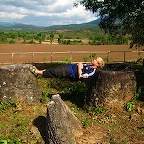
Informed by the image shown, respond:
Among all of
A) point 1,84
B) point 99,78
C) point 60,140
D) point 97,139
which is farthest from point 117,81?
point 1,84

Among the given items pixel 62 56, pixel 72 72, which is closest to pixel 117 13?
pixel 72 72

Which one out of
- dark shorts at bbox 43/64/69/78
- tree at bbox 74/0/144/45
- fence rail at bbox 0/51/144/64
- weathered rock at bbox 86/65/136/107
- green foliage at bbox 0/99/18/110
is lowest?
fence rail at bbox 0/51/144/64

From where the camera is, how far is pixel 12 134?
24.0 ft

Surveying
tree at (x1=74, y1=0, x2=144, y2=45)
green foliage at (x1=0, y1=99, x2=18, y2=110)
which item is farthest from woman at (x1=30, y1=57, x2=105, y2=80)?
tree at (x1=74, y1=0, x2=144, y2=45)

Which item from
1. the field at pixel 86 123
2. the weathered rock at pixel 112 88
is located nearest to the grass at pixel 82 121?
the field at pixel 86 123

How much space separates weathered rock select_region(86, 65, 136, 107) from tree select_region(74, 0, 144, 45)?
6.17 m

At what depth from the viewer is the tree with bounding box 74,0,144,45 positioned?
51.4ft

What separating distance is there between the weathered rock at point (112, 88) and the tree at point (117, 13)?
6174 millimetres

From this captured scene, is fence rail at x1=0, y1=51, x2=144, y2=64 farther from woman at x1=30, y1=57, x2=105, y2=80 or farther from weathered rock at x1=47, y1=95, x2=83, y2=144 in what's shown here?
weathered rock at x1=47, y1=95, x2=83, y2=144

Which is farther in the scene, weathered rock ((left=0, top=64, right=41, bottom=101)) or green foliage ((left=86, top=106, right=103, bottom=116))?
weathered rock ((left=0, top=64, right=41, bottom=101))

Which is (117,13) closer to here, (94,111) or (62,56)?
(94,111)

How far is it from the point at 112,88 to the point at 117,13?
9.20 m

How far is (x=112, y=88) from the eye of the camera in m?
8.73

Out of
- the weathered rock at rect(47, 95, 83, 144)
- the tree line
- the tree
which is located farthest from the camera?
the tree line
